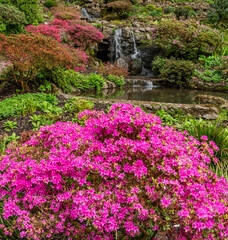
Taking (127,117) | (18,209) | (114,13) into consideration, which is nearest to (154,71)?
(114,13)

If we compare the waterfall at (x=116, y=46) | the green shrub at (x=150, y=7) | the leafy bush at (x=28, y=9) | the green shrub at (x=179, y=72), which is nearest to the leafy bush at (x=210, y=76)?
the green shrub at (x=179, y=72)

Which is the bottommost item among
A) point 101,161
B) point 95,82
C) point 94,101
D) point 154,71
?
point 154,71

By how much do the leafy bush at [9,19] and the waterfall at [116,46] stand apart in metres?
6.43

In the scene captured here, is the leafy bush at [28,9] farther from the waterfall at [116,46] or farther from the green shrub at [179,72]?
the green shrub at [179,72]

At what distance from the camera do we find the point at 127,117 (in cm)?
178

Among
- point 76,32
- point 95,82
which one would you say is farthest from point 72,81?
point 76,32

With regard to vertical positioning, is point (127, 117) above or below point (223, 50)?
above

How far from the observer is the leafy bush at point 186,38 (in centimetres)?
1234

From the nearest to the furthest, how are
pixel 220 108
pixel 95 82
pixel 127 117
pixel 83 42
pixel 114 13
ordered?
pixel 127 117 < pixel 220 108 < pixel 95 82 < pixel 83 42 < pixel 114 13

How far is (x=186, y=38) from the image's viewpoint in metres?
12.8

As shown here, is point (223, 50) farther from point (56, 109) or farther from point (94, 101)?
point (56, 109)

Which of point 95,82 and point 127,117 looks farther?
point 95,82

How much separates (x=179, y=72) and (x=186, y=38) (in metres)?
4.15

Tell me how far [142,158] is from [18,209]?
3.47 ft
